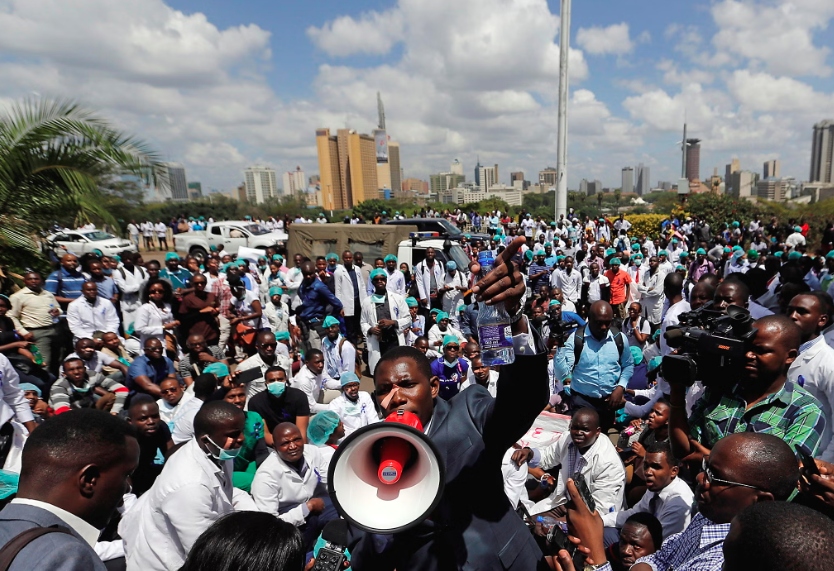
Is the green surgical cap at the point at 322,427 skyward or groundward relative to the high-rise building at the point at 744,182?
groundward

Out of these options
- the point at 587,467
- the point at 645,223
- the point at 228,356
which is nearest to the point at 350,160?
the point at 645,223

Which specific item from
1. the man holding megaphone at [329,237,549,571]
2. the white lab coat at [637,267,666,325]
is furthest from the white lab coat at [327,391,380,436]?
the white lab coat at [637,267,666,325]

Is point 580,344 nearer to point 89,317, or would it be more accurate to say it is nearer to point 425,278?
point 425,278

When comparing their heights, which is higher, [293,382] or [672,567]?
[672,567]

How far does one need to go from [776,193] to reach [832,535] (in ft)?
323

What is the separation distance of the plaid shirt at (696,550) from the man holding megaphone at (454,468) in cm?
63

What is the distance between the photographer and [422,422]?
185 cm

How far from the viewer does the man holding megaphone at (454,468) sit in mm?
1577

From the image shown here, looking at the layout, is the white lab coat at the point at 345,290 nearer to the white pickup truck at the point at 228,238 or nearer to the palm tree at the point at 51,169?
the palm tree at the point at 51,169

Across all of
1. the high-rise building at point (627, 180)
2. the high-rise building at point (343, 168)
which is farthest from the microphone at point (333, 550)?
the high-rise building at point (627, 180)

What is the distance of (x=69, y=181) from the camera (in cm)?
626

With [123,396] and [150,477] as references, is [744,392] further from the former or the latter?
[123,396]

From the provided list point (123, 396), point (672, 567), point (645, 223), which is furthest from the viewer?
point (645, 223)

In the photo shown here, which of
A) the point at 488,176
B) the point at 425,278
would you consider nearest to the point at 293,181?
the point at 488,176
